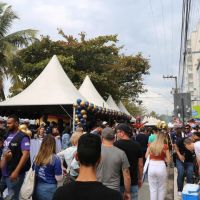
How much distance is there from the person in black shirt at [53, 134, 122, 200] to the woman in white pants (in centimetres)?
491

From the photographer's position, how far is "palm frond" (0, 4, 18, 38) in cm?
2344

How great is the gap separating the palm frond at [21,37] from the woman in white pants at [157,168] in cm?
1780

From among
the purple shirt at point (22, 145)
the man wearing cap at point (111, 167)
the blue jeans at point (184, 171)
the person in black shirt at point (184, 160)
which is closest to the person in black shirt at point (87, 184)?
the man wearing cap at point (111, 167)

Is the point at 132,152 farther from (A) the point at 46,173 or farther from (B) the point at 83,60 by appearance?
(B) the point at 83,60

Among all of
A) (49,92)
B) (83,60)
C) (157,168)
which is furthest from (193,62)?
(157,168)

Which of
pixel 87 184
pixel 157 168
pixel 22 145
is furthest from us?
pixel 157 168

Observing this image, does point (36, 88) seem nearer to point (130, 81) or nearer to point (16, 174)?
point (16, 174)

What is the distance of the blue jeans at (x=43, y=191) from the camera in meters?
5.46

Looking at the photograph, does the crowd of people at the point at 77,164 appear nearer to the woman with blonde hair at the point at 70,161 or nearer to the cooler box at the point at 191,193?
the woman with blonde hair at the point at 70,161

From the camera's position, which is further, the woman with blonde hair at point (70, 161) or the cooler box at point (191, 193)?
the woman with blonde hair at point (70, 161)

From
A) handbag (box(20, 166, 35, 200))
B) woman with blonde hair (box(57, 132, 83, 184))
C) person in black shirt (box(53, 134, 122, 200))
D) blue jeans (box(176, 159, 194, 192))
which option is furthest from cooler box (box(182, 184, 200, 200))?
blue jeans (box(176, 159, 194, 192))

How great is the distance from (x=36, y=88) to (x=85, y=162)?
13.2m

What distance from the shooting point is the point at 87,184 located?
252 centimetres

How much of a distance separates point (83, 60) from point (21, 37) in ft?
22.0
